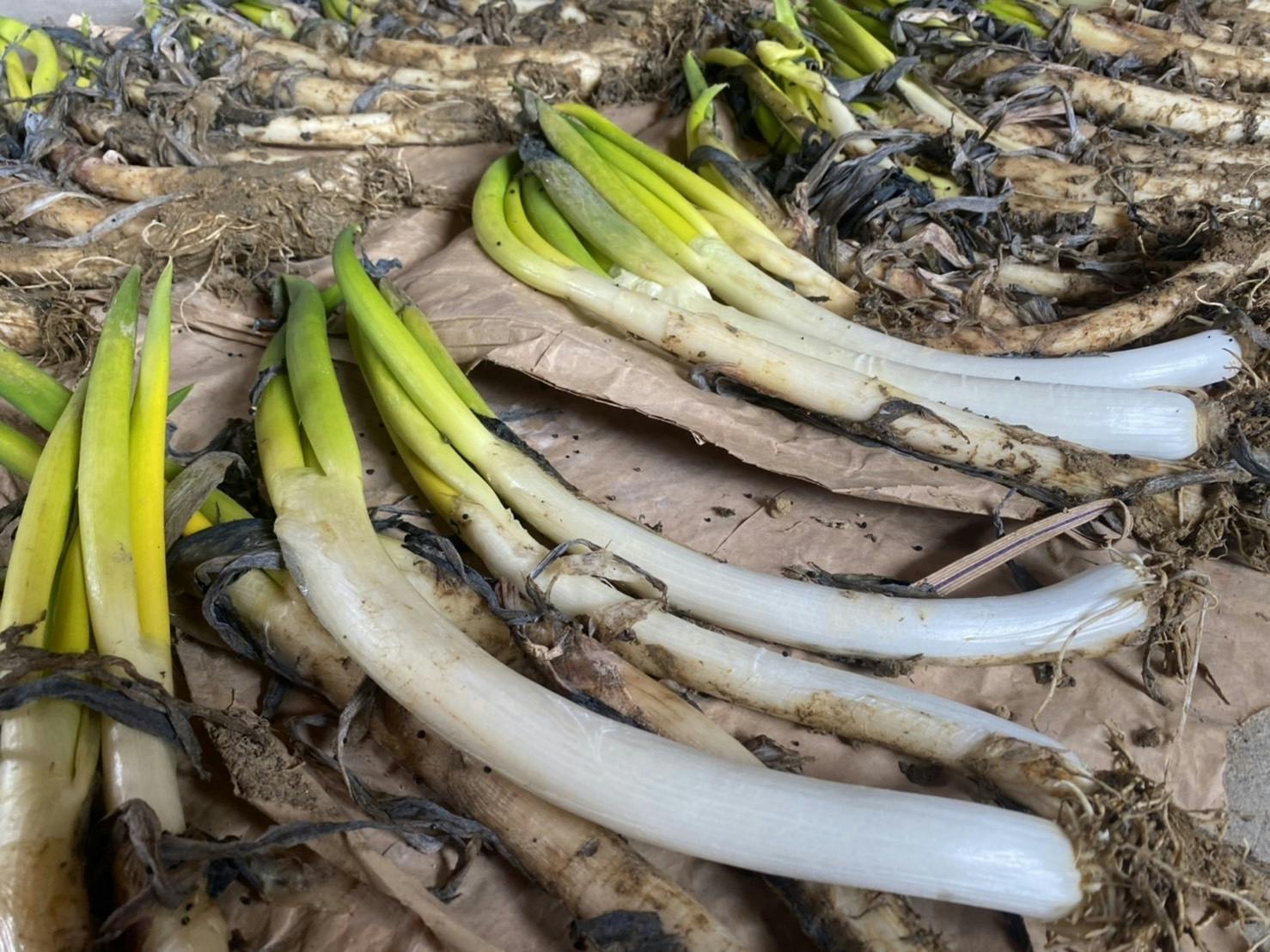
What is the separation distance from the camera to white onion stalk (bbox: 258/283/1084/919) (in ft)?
3.90

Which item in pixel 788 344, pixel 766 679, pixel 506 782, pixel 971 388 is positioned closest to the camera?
pixel 506 782

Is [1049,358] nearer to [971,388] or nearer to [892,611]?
[971,388]

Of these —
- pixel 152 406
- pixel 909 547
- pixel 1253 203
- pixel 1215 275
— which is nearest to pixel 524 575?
pixel 152 406

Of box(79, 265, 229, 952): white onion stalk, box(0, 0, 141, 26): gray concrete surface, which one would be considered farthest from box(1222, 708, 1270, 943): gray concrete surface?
box(0, 0, 141, 26): gray concrete surface

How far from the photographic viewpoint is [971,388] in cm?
203

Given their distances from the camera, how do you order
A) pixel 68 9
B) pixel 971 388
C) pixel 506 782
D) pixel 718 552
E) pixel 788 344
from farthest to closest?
pixel 68 9 < pixel 788 344 < pixel 971 388 < pixel 718 552 < pixel 506 782

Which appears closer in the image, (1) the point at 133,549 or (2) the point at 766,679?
(1) the point at 133,549

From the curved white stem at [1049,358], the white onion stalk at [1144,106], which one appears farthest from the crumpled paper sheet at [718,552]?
the white onion stalk at [1144,106]

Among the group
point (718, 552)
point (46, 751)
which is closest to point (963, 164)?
point (718, 552)

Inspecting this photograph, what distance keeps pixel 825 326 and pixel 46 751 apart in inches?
74.2

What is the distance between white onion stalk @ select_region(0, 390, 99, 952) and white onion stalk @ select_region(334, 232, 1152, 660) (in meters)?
0.71

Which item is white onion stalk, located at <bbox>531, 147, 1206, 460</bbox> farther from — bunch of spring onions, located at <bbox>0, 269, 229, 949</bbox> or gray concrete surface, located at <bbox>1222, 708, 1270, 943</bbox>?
bunch of spring onions, located at <bbox>0, 269, 229, 949</bbox>

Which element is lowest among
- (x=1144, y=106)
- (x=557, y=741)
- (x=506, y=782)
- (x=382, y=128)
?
(x=506, y=782)

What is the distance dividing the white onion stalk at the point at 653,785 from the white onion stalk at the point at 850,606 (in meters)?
0.38
